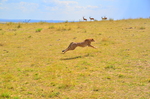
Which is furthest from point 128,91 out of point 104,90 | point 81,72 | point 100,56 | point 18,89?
point 100,56

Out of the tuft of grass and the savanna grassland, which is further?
the savanna grassland

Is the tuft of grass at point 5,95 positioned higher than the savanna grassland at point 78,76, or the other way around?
the savanna grassland at point 78,76

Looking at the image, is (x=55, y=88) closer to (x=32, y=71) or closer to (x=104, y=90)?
(x=104, y=90)

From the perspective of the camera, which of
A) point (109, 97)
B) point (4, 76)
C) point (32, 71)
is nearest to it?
point (109, 97)

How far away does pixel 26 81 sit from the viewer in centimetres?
686

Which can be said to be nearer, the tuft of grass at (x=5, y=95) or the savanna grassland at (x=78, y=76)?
the tuft of grass at (x=5, y=95)

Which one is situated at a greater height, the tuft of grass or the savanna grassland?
the savanna grassland

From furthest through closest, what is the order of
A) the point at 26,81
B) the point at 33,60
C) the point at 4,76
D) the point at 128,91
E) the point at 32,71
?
the point at 33,60 < the point at 32,71 < the point at 4,76 < the point at 26,81 < the point at 128,91

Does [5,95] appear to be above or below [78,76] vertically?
below

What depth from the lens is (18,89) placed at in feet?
20.0

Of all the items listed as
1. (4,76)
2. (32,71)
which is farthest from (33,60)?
(4,76)

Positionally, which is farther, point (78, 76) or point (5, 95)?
point (78, 76)

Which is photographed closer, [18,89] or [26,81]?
[18,89]

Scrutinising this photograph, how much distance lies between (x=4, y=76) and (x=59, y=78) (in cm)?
204
